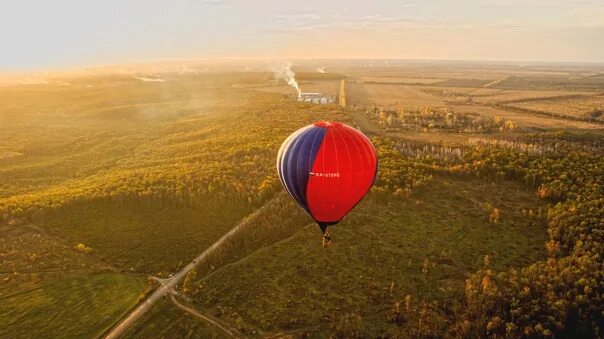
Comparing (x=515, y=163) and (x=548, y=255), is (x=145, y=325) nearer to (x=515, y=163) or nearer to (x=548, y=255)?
(x=548, y=255)

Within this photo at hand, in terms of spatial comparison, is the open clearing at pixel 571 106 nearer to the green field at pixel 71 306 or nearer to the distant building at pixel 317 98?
the distant building at pixel 317 98

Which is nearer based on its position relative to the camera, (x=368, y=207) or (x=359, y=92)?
(x=368, y=207)

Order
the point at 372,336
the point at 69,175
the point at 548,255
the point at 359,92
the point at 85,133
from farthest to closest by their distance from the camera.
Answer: the point at 359,92
the point at 85,133
the point at 69,175
the point at 548,255
the point at 372,336

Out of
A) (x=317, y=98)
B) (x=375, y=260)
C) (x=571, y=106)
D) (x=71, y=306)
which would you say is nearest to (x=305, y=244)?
(x=375, y=260)

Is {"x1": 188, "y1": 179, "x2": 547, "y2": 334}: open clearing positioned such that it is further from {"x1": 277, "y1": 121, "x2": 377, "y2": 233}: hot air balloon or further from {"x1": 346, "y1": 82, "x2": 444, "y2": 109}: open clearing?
{"x1": 346, "y1": 82, "x2": 444, "y2": 109}: open clearing

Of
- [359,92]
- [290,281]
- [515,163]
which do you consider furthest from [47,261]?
[359,92]

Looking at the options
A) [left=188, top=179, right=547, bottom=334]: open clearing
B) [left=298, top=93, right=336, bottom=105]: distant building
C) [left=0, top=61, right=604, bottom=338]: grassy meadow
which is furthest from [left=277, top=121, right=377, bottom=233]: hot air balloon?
[left=298, top=93, right=336, bottom=105]: distant building
